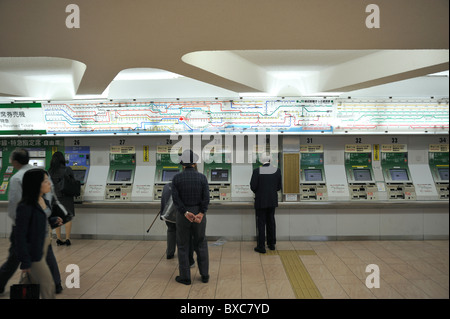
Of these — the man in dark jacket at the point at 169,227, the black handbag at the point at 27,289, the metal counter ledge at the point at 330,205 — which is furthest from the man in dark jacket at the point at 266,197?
the black handbag at the point at 27,289

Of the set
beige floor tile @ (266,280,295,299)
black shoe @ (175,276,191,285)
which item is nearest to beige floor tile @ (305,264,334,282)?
beige floor tile @ (266,280,295,299)

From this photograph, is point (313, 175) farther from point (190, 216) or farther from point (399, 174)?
point (190, 216)

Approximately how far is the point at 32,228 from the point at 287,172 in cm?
459

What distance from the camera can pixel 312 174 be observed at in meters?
6.54

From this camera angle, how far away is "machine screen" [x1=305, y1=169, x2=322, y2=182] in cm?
647

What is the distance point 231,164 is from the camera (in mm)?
6562

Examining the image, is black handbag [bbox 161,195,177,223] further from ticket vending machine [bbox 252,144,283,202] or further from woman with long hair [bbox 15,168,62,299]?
woman with long hair [bbox 15,168,62,299]

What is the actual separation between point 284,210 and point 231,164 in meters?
1.30

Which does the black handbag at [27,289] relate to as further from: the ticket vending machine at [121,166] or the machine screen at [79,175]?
the machine screen at [79,175]

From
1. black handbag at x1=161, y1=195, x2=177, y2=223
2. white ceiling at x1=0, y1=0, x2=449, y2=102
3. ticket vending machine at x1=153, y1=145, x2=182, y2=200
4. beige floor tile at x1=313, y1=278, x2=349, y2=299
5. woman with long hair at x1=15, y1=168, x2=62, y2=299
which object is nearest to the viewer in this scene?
woman with long hair at x1=15, y1=168, x2=62, y2=299

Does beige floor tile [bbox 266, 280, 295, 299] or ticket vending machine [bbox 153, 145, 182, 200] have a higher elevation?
ticket vending machine [bbox 153, 145, 182, 200]

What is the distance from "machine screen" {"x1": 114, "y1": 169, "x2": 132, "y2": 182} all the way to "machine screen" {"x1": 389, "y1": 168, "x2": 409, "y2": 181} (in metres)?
5.00

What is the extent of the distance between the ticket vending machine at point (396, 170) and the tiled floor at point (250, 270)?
0.94 metres

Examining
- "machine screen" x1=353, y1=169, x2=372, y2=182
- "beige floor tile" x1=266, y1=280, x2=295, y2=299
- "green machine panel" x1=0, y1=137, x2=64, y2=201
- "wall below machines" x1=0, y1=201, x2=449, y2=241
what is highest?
"green machine panel" x1=0, y1=137, x2=64, y2=201
